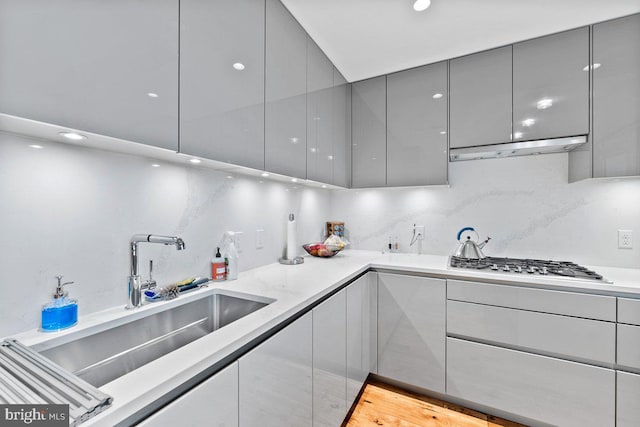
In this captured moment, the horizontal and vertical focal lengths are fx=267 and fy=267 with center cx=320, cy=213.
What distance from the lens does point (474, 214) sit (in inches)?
88.1

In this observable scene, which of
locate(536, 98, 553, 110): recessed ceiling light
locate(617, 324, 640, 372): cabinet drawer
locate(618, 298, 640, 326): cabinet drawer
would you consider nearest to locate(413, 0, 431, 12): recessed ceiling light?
locate(536, 98, 553, 110): recessed ceiling light

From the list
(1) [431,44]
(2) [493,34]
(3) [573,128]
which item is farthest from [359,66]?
(3) [573,128]

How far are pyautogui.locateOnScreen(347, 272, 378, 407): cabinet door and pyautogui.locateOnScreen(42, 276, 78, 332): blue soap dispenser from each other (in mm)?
1253

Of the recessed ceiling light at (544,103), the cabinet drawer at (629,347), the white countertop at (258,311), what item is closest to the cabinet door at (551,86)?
the recessed ceiling light at (544,103)

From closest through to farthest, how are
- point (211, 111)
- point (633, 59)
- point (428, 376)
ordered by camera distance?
point (211, 111) < point (633, 59) < point (428, 376)

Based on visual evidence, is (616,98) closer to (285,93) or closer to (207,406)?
(285,93)

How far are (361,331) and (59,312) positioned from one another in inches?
61.5

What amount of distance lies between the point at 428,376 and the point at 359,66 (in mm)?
2383

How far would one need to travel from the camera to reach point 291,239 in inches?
79.3

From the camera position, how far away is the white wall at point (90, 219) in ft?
2.71

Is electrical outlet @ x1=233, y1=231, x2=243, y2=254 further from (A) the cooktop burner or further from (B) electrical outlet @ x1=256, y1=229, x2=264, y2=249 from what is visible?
(A) the cooktop burner

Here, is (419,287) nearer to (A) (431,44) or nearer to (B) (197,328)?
(B) (197,328)

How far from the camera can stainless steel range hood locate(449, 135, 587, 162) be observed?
1704 mm

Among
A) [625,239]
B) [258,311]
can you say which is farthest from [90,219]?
[625,239]
